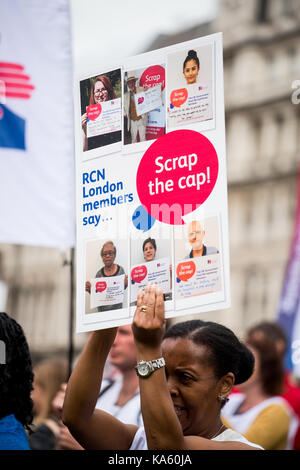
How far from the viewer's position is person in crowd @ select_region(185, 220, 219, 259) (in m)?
2.75

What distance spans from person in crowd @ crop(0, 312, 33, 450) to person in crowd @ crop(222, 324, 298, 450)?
4.84 ft

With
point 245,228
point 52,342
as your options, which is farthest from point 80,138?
point 52,342

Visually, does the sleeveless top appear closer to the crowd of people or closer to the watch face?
the crowd of people

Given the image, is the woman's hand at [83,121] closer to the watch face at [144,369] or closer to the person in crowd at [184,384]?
the person in crowd at [184,384]

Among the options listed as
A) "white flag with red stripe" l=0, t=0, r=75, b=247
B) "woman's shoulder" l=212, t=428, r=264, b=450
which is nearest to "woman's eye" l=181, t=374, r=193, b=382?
"woman's shoulder" l=212, t=428, r=264, b=450

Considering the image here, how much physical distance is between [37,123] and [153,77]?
1647 mm

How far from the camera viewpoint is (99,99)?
3.13 metres

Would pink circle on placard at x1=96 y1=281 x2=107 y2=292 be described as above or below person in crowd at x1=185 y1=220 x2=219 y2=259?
below

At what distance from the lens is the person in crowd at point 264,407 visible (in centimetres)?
444

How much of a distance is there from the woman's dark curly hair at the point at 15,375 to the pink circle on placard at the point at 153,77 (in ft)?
3.40

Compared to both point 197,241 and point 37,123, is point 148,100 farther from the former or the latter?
point 37,123

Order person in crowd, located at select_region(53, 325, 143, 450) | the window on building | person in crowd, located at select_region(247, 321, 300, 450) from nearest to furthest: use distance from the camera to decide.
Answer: person in crowd, located at select_region(53, 325, 143, 450), person in crowd, located at select_region(247, 321, 300, 450), the window on building

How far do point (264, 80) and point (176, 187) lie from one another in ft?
113

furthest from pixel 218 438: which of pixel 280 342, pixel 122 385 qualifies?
pixel 280 342
